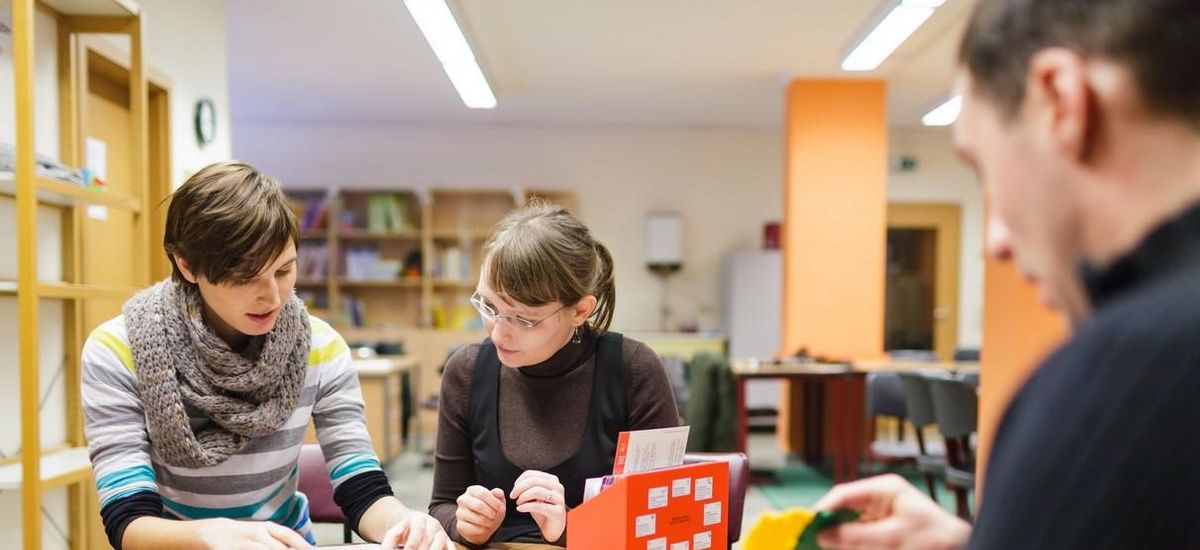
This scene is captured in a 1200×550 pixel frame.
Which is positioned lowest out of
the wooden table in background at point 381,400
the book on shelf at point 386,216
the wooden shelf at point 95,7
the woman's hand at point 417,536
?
the wooden table in background at point 381,400

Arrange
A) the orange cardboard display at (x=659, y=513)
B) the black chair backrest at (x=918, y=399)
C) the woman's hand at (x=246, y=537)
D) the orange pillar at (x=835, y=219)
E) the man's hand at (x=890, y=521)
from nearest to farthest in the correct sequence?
the man's hand at (x=890, y=521)
the orange cardboard display at (x=659, y=513)
the woman's hand at (x=246, y=537)
the black chair backrest at (x=918, y=399)
the orange pillar at (x=835, y=219)

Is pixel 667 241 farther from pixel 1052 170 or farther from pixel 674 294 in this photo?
pixel 1052 170

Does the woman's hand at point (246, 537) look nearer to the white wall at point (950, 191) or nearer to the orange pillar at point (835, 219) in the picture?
the orange pillar at point (835, 219)

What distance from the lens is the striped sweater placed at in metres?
1.31

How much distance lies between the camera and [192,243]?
1.33 metres

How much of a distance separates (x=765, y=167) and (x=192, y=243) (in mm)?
7281

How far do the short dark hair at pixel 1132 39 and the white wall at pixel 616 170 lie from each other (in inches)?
294

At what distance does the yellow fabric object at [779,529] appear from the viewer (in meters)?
0.78

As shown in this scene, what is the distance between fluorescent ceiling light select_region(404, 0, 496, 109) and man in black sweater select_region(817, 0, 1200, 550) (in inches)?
140

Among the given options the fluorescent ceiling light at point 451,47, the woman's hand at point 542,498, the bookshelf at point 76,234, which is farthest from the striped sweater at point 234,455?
the fluorescent ceiling light at point 451,47

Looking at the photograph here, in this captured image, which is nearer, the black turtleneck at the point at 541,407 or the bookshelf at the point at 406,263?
the black turtleneck at the point at 541,407

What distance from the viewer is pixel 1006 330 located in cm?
257

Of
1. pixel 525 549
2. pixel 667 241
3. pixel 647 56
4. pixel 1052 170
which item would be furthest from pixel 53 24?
pixel 667 241

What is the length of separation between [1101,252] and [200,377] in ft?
4.74
